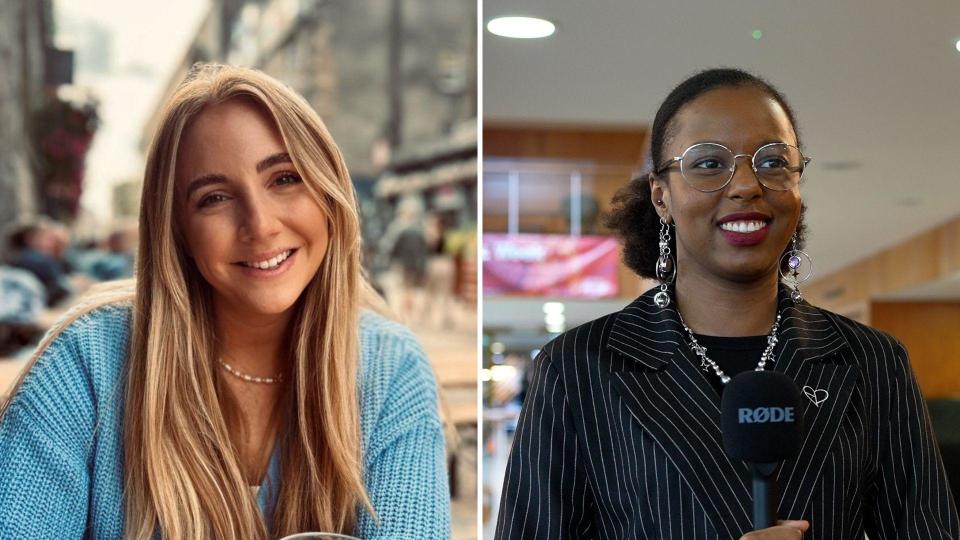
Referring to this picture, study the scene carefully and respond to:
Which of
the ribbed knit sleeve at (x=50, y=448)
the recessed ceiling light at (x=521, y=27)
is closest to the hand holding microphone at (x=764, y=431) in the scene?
the ribbed knit sleeve at (x=50, y=448)

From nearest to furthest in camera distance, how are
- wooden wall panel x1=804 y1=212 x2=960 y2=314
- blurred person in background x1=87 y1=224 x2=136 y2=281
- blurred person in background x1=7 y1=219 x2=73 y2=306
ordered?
1. blurred person in background x1=87 y1=224 x2=136 y2=281
2. blurred person in background x1=7 y1=219 x2=73 y2=306
3. wooden wall panel x1=804 y1=212 x2=960 y2=314

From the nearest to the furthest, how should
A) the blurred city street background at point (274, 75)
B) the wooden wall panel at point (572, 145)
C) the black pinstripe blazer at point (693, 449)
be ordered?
the black pinstripe blazer at point (693, 449), the blurred city street background at point (274, 75), the wooden wall panel at point (572, 145)

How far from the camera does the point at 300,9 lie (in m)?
3.30

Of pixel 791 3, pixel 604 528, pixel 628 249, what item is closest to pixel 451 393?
pixel 628 249

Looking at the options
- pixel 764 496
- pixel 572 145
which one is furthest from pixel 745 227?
pixel 572 145

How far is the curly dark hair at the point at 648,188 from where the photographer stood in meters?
1.26

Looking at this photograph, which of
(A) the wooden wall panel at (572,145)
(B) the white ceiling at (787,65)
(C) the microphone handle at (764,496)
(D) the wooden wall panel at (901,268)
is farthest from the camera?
(D) the wooden wall panel at (901,268)

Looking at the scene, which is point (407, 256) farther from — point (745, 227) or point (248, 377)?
point (745, 227)

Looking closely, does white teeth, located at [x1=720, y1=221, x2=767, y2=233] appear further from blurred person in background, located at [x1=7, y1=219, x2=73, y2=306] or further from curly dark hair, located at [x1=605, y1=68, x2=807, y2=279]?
blurred person in background, located at [x1=7, y1=219, x2=73, y2=306]

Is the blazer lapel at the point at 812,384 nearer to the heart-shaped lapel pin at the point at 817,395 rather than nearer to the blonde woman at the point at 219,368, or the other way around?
the heart-shaped lapel pin at the point at 817,395

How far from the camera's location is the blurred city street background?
8.30 ft

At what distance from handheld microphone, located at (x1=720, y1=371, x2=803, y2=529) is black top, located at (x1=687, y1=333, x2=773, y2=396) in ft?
0.71

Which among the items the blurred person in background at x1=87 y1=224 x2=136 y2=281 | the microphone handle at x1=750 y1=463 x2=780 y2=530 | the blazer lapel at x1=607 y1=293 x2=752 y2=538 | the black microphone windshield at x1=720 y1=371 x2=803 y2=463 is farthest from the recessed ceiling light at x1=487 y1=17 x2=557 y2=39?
the microphone handle at x1=750 y1=463 x2=780 y2=530

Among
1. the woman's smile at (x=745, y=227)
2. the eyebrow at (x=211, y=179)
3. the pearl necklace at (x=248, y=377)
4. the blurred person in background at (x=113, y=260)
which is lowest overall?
the pearl necklace at (x=248, y=377)
